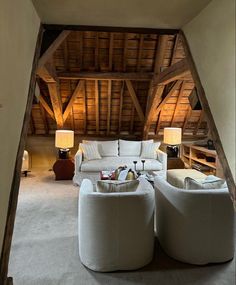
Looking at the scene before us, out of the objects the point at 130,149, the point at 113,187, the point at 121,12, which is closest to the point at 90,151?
the point at 130,149

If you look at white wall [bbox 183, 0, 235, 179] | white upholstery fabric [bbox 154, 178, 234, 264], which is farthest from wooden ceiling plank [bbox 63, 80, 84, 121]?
white wall [bbox 183, 0, 235, 179]

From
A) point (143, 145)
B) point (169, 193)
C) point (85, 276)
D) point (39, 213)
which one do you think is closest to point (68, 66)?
point (143, 145)

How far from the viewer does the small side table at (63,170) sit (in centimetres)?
607

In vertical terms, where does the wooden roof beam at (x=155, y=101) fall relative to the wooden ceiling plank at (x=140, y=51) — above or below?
below

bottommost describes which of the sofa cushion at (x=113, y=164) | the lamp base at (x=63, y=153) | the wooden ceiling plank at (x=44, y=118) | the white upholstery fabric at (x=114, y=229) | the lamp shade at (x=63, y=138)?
the white upholstery fabric at (x=114, y=229)

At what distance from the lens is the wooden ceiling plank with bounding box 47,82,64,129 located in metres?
5.81

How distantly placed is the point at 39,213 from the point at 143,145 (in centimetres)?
335

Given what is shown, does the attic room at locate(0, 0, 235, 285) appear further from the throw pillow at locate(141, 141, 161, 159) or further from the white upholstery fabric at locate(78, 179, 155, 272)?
the throw pillow at locate(141, 141, 161, 159)

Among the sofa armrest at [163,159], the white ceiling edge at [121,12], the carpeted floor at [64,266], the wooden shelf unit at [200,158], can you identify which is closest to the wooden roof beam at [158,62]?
the sofa armrest at [163,159]

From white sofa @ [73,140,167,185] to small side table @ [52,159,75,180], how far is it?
0.39m

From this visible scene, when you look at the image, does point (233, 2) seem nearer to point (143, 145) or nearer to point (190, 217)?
point (190, 217)

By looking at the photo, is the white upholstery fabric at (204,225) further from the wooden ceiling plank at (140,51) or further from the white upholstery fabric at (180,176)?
Result: the wooden ceiling plank at (140,51)

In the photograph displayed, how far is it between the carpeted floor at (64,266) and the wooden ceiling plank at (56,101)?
9.84 ft

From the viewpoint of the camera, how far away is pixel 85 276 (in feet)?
7.98
